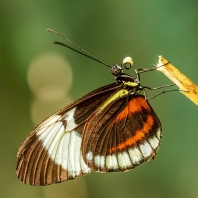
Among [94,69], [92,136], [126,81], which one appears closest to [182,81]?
[126,81]

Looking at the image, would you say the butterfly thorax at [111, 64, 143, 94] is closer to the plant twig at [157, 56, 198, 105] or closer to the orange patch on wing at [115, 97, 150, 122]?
the orange patch on wing at [115, 97, 150, 122]

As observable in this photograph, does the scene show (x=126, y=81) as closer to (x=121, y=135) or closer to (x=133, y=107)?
(x=133, y=107)

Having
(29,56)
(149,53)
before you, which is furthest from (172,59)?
(29,56)

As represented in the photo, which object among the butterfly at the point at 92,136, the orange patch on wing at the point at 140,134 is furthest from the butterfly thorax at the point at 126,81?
the orange patch on wing at the point at 140,134

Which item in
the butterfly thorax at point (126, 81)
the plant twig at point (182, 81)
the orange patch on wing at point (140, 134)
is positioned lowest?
the orange patch on wing at point (140, 134)

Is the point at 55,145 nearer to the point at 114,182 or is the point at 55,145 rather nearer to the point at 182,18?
the point at 114,182

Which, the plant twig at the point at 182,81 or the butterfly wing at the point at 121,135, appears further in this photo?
the butterfly wing at the point at 121,135

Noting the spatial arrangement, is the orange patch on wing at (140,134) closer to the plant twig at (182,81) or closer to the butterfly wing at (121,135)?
the butterfly wing at (121,135)

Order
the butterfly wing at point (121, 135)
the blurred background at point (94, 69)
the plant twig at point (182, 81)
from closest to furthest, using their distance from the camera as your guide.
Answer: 1. the plant twig at point (182, 81)
2. the butterfly wing at point (121, 135)
3. the blurred background at point (94, 69)
